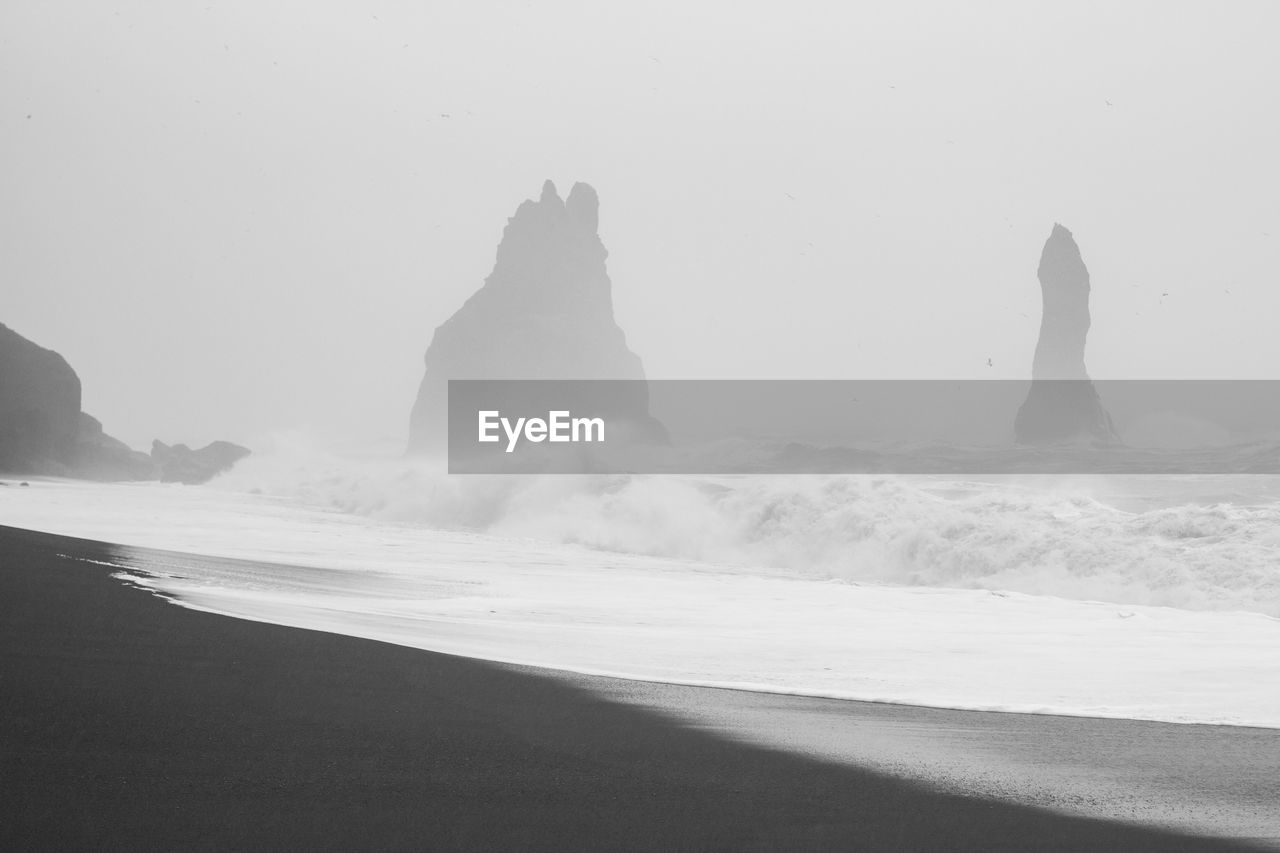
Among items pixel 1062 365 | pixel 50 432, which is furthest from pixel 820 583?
pixel 50 432

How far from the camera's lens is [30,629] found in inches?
322

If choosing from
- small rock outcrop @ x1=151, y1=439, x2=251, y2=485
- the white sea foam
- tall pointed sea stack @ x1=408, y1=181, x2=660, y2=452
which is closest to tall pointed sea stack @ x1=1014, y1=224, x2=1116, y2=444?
tall pointed sea stack @ x1=408, y1=181, x2=660, y2=452

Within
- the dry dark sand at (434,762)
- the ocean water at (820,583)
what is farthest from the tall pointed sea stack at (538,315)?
the dry dark sand at (434,762)

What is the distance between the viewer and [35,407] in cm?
7656

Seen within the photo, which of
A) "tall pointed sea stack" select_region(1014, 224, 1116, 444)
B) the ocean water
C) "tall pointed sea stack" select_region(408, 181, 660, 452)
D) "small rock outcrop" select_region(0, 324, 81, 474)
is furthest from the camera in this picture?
"tall pointed sea stack" select_region(408, 181, 660, 452)

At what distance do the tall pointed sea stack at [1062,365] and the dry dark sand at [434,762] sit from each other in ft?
190

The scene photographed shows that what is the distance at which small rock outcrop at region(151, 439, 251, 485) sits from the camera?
3253 inches

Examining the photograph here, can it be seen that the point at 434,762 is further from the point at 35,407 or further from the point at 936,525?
the point at 35,407

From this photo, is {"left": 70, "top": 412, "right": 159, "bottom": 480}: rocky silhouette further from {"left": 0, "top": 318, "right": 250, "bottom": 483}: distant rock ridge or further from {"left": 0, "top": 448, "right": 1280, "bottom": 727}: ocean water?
{"left": 0, "top": 448, "right": 1280, "bottom": 727}: ocean water

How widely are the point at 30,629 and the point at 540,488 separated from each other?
27184mm

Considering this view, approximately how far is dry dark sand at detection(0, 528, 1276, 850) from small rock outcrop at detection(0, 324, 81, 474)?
73.7 metres

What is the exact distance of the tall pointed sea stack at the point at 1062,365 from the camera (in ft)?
205

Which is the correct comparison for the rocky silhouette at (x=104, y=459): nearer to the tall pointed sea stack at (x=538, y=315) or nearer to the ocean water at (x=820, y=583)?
the tall pointed sea stack at (x=538, y=315)

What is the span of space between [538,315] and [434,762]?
81.9 meters
